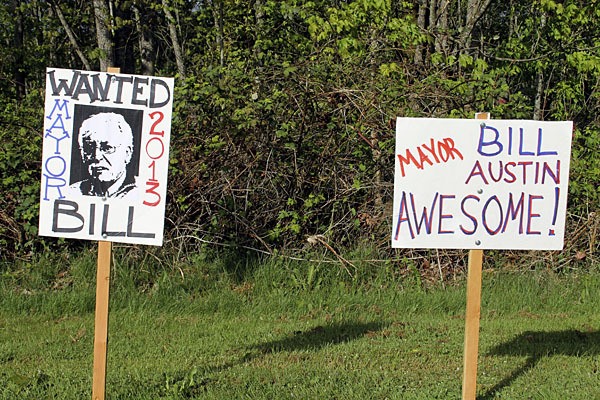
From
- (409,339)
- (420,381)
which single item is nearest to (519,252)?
(409,339)

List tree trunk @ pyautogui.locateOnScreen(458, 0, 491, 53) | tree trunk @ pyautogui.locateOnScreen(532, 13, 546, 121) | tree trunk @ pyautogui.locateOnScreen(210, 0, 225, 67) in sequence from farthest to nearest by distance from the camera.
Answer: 1. tree trunk @ pyautogui.locateOnScreen(210, 0, 225, 67)
2. tree trunk @ pyautogui.locateOnScreen(532, 13, 546, 121)
3. tree trunk @ pyautogui.locateOnScreen(458, 0, 491, 53)

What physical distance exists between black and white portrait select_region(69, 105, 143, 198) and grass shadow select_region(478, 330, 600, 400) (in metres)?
3.11

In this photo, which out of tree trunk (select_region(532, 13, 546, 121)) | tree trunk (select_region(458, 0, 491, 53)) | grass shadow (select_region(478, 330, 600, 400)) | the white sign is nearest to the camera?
the white sign

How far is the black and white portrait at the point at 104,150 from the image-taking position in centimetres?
428

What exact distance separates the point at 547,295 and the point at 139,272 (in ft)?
14.1

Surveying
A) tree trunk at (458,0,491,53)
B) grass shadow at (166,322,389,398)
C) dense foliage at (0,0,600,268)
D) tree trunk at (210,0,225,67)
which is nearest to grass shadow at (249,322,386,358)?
grass shadow at (166,322,389,398)

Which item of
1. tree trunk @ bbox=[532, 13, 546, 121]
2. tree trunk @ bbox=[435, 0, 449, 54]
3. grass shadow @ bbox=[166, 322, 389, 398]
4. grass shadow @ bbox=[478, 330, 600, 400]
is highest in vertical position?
tree trunk @ bbox=[435, 0, 449, 54]

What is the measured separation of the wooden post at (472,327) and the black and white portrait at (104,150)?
2047 mm

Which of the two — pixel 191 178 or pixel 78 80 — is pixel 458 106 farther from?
pixel 78 80

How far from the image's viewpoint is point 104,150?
4285mm

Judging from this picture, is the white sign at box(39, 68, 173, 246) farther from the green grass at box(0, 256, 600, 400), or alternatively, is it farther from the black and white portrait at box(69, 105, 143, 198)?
the green grass at box(0, 256, 600, 400)

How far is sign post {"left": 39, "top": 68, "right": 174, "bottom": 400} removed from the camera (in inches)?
168

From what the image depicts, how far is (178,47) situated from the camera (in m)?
11.7

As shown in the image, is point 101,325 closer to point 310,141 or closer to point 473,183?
point 473,183
